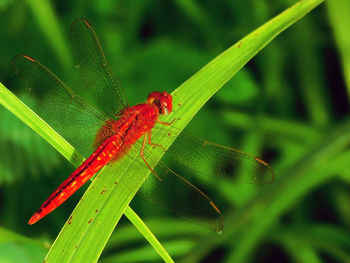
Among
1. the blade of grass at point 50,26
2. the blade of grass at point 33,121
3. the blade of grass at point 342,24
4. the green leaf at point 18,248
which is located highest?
the blade of grass at point 342,24

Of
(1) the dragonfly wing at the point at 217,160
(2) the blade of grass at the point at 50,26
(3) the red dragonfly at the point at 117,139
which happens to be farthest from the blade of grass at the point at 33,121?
(2) the blade of grass at the point at 50,26

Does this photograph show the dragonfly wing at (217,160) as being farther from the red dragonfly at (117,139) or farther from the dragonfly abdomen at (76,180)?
the dragonfly abdomen at (76,180)

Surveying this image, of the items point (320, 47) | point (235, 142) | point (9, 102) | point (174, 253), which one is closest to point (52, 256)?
point (9, 102)

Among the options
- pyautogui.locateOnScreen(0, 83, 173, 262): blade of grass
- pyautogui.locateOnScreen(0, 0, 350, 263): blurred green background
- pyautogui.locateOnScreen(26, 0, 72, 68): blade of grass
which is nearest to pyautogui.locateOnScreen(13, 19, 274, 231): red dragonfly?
pyautogui.locateOnScreen(0, 83, 173, 262): blade of grass

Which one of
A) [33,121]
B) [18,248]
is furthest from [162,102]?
[18,248]

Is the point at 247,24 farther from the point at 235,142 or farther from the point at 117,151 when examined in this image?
the point at 117,151

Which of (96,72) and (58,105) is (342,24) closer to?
(96,72)

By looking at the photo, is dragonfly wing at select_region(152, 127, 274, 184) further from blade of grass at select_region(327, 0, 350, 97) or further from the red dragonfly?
blade of grass at select_region(327, 0, 350, 97)
